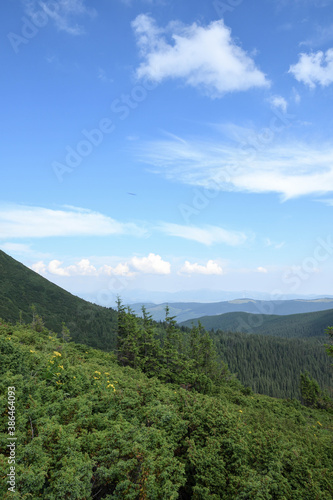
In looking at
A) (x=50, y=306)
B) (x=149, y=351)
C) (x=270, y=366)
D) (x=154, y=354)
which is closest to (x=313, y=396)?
(x=154, y=354)

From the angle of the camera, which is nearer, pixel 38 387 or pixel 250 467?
pixel 250 467

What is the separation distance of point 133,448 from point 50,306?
15817 centimetres

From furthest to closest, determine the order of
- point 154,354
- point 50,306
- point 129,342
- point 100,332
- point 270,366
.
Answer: point 270,366 → point 50,306 → point 100,332 → point 154,354 → point 129,342

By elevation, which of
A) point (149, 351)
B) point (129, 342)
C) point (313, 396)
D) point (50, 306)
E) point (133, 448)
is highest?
point (133, 448)

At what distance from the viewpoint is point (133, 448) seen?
26.4ft

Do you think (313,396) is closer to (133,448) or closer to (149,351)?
(149,351)

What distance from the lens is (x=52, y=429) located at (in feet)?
26.6

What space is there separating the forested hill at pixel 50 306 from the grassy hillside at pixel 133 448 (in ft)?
365

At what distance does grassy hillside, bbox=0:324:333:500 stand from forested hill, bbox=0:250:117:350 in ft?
365

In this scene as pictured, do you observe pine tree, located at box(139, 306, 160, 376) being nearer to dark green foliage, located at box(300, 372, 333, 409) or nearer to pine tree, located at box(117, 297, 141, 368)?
pine tree, located at box(117, 297, 141, 368)

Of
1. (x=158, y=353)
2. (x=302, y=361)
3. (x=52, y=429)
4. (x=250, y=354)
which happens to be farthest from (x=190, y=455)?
(x=302, y=361)

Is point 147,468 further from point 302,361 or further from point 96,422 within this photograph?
point 302,361

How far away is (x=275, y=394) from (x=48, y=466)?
17263 centimetres

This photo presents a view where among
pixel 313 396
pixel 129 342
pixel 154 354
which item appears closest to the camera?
pixel 129 342
